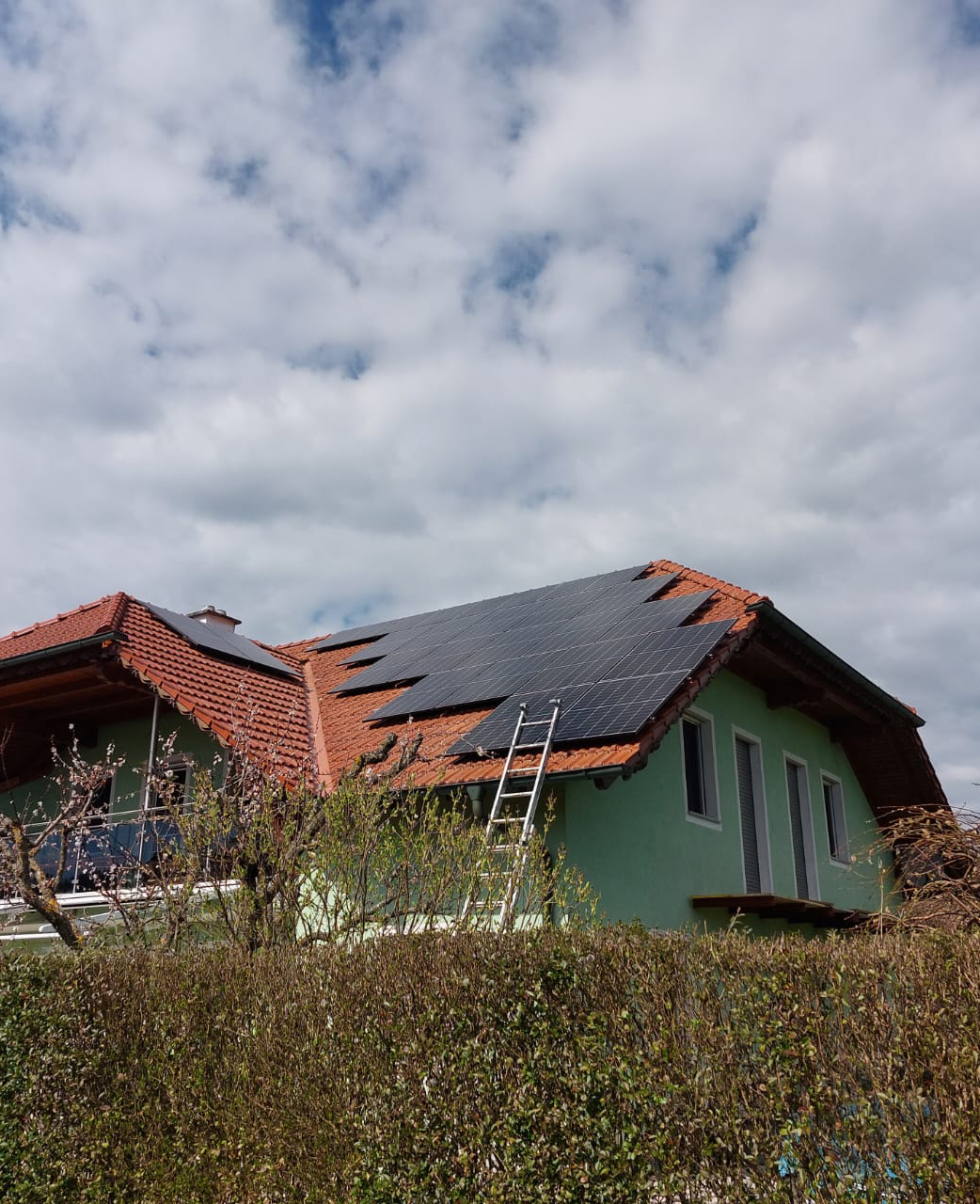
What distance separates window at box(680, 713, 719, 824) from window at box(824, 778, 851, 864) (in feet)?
15.2

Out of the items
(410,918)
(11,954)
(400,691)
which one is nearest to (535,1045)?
(410,918)

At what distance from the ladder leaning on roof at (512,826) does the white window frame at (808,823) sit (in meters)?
6.68

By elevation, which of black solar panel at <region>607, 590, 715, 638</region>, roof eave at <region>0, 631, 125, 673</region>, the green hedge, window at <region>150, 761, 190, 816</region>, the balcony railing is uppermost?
black solar panel at <region>607, 590, 715, 638</region>

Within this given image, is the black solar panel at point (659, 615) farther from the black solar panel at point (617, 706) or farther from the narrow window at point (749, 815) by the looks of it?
the narrow window at point (749, 815)

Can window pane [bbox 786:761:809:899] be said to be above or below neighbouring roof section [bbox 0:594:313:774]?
below

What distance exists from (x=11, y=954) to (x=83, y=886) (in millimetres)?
5938

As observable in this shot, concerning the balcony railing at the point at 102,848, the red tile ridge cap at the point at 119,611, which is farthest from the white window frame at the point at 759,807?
the red tile ridge cap at the point at 119,611

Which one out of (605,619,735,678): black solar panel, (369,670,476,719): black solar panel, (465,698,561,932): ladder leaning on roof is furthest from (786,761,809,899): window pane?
(465,698,561,932): ladder leaning on roof

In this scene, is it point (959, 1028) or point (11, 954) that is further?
point (11, 954)

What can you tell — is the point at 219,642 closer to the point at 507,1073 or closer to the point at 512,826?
the point at 512,826

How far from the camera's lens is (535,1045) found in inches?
202

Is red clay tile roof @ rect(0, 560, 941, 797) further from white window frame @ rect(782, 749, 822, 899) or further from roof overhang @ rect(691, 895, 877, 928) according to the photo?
roof overhang @ rect(691, 895, 877, 928)

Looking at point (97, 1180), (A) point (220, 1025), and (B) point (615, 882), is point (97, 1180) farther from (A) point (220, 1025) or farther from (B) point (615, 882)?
(B) point (615, 882)

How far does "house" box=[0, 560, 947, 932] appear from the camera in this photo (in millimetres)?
11234
